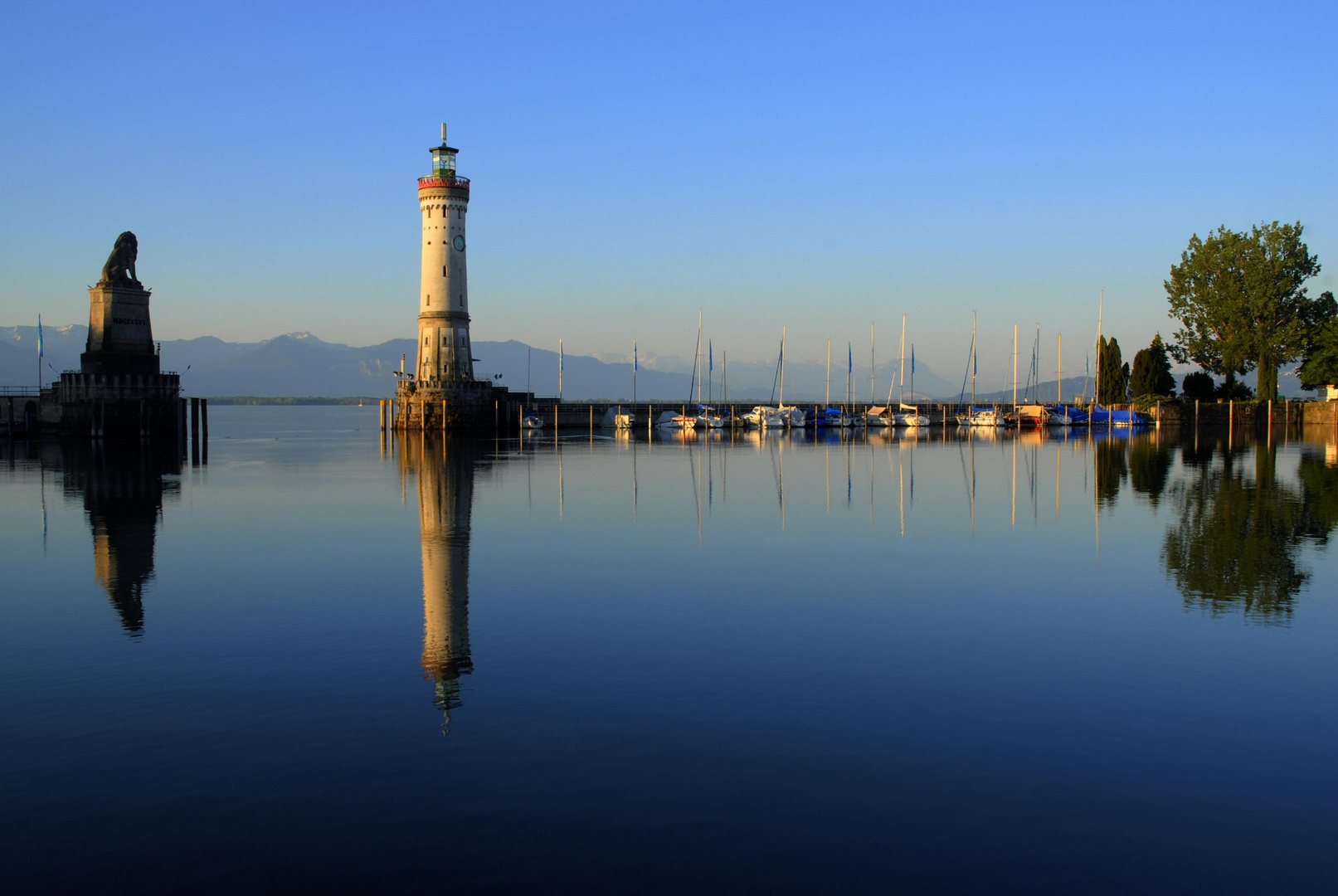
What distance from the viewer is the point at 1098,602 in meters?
16.4

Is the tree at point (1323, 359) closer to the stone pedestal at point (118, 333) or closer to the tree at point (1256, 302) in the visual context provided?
the tree at point (1256, 302)

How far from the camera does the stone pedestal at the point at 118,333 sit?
209 feet

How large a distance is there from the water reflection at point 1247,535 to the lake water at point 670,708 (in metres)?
0.19

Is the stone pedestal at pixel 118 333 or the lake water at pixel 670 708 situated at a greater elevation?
the stone pedestal at pixel 118 333

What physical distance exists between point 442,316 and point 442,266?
3.90 meters

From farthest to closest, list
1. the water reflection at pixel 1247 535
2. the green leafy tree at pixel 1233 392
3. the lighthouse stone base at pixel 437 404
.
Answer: the green leafy tree at pixel 1233 392 < the lighthouse stone base at pixel 437 404 < the water reflection at pixel 1247 535

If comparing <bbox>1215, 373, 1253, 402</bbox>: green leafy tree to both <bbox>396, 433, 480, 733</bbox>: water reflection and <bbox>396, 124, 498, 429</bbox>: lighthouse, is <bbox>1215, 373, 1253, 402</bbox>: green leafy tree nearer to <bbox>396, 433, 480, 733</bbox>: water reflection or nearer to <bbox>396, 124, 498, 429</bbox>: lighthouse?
<bbox>396, 124, 498, 429</bbox>: lighthouse

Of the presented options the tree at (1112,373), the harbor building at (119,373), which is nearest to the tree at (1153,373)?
the tree at (1112,373)

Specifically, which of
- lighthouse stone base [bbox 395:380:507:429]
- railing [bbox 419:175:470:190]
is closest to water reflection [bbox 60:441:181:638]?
lighthouse stone base [bbox 395:380:507:429]

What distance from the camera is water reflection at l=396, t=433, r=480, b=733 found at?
40.0 feet

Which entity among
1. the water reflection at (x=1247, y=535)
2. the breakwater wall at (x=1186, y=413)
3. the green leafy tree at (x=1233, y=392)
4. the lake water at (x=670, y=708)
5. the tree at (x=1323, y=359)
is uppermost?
the tree at (x=1323, y=359)

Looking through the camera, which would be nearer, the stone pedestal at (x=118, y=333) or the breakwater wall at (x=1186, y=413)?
the stone pedestal at (x=118, y=333)

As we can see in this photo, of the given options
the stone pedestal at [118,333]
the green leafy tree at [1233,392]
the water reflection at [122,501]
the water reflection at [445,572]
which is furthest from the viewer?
the green leafy tree at [1233,392]

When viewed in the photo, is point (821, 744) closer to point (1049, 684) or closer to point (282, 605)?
point (1049, 684)
